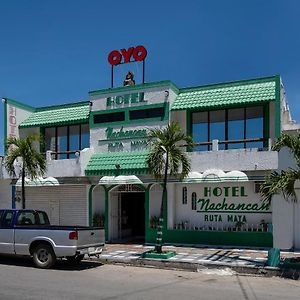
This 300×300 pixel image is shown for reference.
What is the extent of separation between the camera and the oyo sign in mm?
21703

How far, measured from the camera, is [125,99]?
69.4 ft

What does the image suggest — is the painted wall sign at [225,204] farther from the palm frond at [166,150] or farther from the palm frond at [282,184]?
the palm frond at [282,184]

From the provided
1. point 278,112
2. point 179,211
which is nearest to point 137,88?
point 179,211

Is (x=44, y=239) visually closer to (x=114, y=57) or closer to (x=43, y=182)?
(x=43, y=182)

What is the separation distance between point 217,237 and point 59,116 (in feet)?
33.9

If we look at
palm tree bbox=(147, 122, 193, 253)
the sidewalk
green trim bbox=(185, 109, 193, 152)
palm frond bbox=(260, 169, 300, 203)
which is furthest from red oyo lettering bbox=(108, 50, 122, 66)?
palm frond bbox=(260, 169, 300, 203)

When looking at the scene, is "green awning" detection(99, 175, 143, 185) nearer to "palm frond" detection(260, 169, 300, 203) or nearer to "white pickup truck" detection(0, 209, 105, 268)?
"white pickup truck" detection(0, 209, 105, 268)

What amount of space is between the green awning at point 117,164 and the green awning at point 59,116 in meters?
2.45

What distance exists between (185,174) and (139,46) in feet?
25.5

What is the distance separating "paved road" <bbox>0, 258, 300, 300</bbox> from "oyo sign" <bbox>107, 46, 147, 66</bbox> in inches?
431

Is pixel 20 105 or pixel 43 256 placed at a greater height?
pixel 20 105

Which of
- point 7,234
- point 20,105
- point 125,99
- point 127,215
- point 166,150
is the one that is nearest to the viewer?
point 7,234

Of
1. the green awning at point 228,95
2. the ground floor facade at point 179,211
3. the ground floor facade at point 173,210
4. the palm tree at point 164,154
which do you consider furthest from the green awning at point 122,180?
the green awning at point 228,95

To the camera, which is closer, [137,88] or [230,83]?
[230,83]
